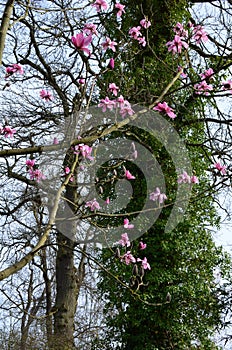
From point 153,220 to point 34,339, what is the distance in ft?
7.47

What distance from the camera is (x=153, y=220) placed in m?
5.81

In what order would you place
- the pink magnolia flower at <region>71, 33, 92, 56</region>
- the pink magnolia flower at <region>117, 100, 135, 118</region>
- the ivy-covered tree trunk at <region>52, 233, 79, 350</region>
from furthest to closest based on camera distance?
the ivy-covered tree trunk at <region>52, 233, 79, 350</region> → the pink magnolia flower at <region>117, 100, 135, 118</region> → the pink magnolia flower at <region>71, 33, 92, 56</region>

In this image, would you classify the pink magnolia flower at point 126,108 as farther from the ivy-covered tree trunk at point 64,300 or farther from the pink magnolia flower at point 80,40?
the ivy-covered tree trunk at point 64,300

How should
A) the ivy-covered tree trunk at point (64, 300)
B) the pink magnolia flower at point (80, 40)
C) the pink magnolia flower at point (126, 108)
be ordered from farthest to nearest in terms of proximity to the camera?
the ivy-covered tree trunk at point (64, 300) → the pink magnolia flower at point (126, 108) → the pink magnolia flower at point (80, 40)

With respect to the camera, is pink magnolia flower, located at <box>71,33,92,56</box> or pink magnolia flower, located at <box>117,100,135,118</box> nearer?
pink magnolia flower, located at <box>71,33,92,56</box>

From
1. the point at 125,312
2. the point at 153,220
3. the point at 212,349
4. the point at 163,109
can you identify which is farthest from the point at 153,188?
the point at 163,109

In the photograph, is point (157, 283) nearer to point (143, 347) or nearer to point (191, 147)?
point (143, 347)

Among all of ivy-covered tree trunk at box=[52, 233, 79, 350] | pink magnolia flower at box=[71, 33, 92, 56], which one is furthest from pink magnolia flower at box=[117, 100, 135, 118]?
ivy-covered tree trunk at box=[52, 233, 79, 350]

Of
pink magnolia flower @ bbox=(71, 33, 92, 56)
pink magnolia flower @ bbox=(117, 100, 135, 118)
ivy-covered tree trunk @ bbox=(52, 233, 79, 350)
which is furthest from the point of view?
ivy-covered tree trunk @ bbox=(52, 233, 79, 350)

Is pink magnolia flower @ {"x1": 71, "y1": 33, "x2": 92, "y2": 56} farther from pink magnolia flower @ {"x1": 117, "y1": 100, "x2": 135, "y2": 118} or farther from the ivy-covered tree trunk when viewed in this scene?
the ivy-covered tree trunk

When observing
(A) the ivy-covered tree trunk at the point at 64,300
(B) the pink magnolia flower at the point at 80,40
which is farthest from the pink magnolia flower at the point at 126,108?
(A) the ivy-covered tree trunk at the point at 64,300

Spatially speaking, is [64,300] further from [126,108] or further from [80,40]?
[80,40]

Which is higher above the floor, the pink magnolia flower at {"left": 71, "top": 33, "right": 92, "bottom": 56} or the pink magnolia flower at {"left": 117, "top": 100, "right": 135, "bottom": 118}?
the pink magnolia flower at {"left": 117, "top": 100, "right": 135, "bottom": 118}

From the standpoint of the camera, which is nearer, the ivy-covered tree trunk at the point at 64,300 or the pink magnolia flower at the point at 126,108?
the pink magnolia flower at the point at 126,108
